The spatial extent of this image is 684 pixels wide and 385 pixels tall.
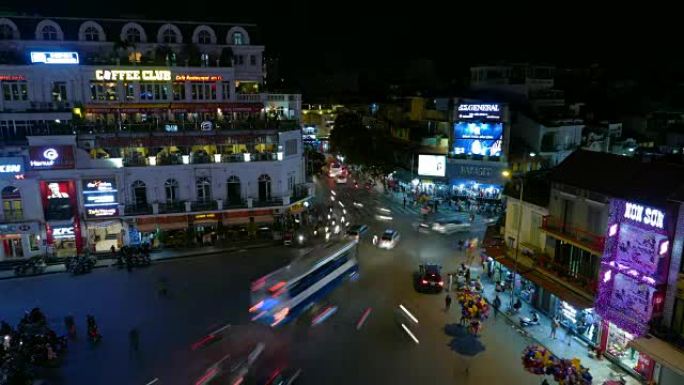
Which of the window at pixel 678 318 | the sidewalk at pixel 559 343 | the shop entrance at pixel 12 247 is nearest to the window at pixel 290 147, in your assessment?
the sidewalk at pixel 559 343

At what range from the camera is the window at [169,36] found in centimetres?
4706

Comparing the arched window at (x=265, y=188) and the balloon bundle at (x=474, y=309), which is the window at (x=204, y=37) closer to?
the arched window at (x=265, y=188)

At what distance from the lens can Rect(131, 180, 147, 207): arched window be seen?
137 feet

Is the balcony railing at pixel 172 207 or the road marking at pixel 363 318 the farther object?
the balcony railing at pixel 172 207

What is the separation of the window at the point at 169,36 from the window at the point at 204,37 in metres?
2.20

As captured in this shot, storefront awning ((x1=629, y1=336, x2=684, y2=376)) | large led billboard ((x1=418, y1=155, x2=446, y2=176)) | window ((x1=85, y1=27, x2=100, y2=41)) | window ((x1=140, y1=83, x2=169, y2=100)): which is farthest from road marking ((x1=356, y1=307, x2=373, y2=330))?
window ((x1=85, y1=27, x2=100, y2=41))

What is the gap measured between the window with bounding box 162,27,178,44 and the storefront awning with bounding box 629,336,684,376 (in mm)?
44917

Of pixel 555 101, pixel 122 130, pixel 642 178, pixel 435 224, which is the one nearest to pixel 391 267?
pixel 435 224

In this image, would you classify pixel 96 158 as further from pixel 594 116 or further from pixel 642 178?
pixel 594 116

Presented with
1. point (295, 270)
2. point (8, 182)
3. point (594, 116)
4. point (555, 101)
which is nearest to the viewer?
point (295, 270)

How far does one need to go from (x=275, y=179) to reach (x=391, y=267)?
14.8 meters

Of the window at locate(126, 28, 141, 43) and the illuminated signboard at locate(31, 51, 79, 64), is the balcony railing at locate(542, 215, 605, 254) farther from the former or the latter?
the illuminated signboard at locate(31, 51, 79, 64)

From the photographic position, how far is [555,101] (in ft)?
209

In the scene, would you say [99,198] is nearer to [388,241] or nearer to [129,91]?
[129,91]
